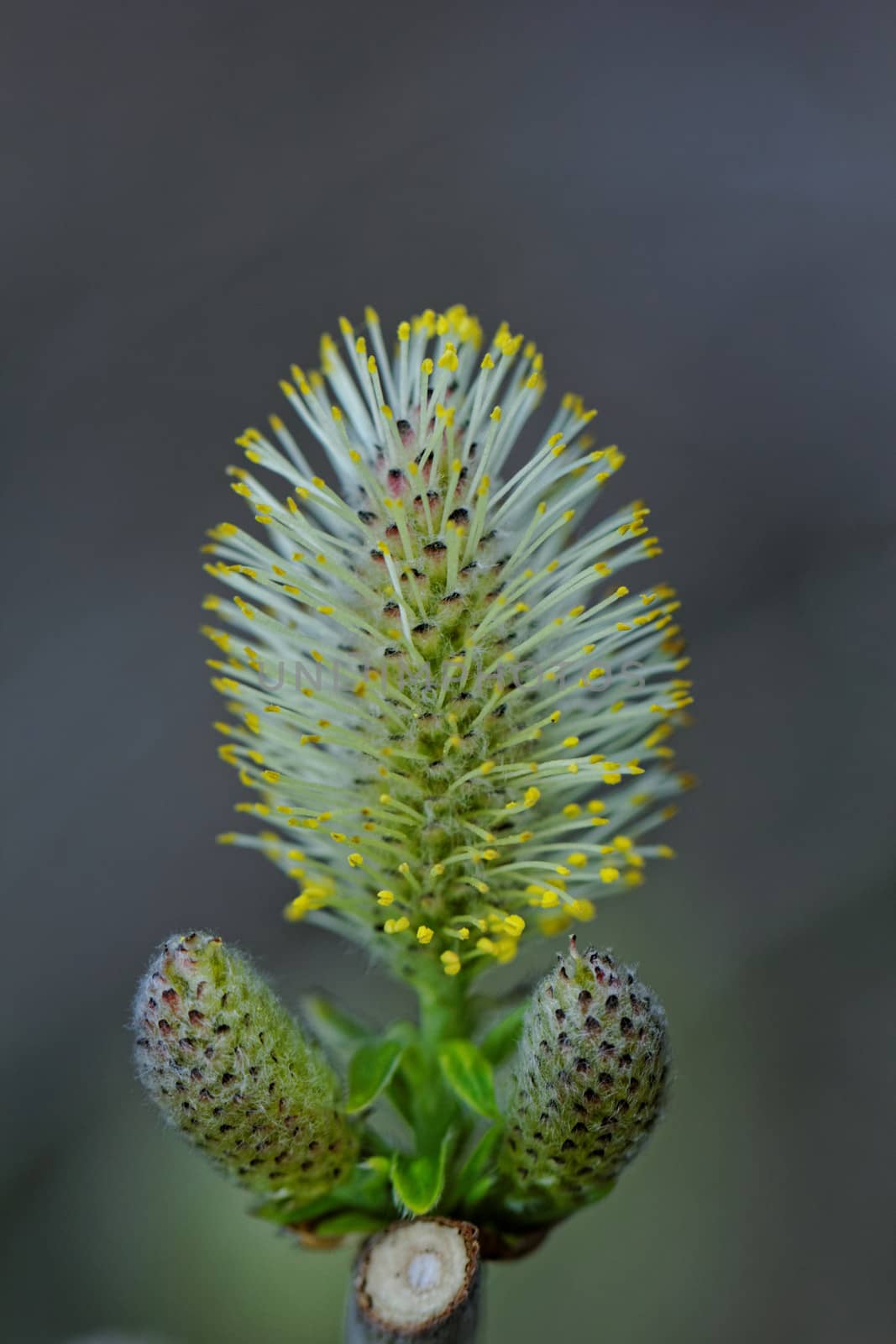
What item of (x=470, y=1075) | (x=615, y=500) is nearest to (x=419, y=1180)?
(x=470, y=1075)

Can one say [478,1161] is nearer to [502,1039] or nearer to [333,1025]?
[502,1039]

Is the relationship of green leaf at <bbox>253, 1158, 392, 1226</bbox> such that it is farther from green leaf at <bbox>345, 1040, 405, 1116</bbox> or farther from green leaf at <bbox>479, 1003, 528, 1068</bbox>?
green leaf at <bbox>479, 1003, 528, 1068</bbox>

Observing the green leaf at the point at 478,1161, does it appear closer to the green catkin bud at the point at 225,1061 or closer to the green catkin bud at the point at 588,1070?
the green catkin bud at the point at 588,1070

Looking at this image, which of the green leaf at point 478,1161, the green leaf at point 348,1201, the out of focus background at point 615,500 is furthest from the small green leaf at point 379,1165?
the out of focus background at point 615,500

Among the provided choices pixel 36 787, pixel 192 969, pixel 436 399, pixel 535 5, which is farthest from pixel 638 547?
pixel 535 5

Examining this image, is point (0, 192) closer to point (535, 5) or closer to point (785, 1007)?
point (535, 5)

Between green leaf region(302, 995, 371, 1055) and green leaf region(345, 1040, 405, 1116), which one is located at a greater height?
green leaf region(302, 995, 371, 1055)

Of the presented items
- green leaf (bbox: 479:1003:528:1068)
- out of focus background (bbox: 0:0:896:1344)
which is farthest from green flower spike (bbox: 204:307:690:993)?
out of focus background (bbox: 0:0:896:1344)

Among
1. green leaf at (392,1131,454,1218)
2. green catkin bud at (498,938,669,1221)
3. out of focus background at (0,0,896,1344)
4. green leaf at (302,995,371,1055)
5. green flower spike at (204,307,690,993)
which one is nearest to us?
green catkin bud at (498,938,669,1221)
